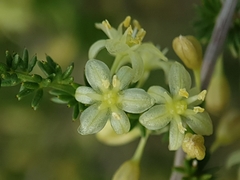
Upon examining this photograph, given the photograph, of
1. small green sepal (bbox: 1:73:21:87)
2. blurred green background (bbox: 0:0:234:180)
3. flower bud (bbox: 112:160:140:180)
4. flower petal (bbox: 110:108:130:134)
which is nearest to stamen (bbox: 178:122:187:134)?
flower petal (bbox: 110:108:130:134)

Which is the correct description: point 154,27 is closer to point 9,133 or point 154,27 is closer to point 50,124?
point 50,124

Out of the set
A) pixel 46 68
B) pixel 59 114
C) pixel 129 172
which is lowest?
pixel 59 114

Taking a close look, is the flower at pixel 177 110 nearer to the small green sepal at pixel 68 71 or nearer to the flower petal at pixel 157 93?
the flower petal at pixel 157 93

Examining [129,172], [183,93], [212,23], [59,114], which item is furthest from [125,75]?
[59,114]

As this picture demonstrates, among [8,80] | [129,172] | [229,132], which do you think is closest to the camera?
[8,80]

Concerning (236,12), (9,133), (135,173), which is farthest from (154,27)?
(135,173)

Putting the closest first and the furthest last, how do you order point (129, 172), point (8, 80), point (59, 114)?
1. point (8, 80)
2. point (129, 172)
3. point (59, 114)

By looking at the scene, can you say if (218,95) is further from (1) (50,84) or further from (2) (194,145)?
(1) (50,84)

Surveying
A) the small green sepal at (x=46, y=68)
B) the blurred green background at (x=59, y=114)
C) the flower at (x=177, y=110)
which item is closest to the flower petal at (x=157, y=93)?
the flower at (x=177, y=110)
